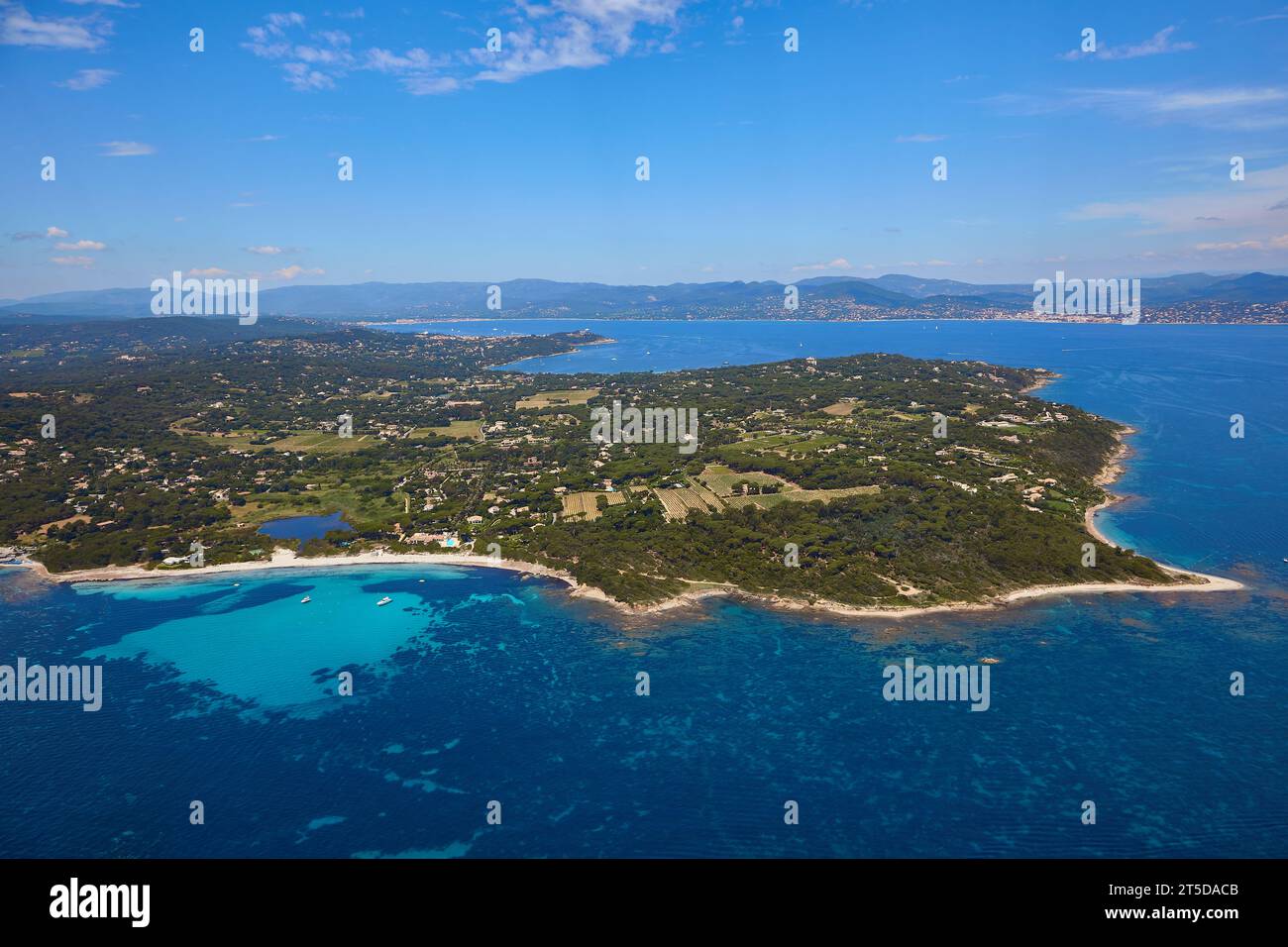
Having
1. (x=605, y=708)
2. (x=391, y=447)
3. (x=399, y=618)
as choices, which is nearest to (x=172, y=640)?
(x=399, y=618)

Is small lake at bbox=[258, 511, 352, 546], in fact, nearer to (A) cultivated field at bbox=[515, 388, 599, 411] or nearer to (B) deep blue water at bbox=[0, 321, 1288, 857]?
(B) deep blue water at bbox=[0, 321, 1288, 857]

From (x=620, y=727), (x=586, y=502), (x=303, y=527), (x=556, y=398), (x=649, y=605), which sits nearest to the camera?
(x=620, y=727)

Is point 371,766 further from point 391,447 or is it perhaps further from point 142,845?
point 391,447

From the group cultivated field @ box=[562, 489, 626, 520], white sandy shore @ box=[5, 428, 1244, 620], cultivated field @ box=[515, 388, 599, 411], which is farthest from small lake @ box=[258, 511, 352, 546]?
cultivated field @ box=[515, 388, 599, 411]

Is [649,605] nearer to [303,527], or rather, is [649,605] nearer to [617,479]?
[617,479]

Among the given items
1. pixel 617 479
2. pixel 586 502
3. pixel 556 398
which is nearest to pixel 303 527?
pixel 586 502

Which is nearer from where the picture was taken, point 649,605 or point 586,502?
point 649,605

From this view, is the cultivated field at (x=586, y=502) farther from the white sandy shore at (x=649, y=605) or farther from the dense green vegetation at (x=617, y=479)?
the white sandy shore at (x=649, y=605)
